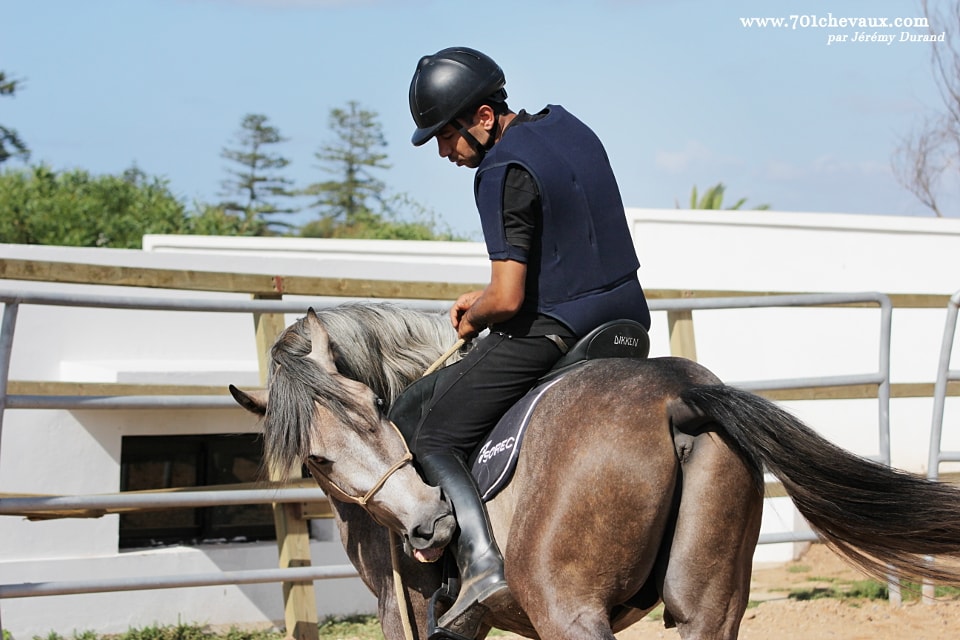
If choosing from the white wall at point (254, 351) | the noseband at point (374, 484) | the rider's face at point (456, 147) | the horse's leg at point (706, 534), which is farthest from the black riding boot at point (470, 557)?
the white wall at point (254, 351)

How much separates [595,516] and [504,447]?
1.39 feet

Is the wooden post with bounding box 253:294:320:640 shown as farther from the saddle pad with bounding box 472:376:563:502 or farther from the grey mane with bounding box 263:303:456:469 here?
the saddle pad with bounding box 472:376:563:502

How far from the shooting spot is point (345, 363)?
352 centimetres

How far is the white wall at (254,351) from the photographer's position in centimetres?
694

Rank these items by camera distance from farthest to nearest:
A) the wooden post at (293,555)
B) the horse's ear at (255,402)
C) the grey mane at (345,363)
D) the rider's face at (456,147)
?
the wooden post at (293,555), the horse's ear at (255,402), the rider's face at (456,147), the grey mane at (345,363)

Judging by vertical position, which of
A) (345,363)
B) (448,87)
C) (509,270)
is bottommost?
(345,363)

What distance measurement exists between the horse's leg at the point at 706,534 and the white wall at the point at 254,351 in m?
1.71

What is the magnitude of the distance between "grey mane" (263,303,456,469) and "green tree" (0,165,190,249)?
15.8m

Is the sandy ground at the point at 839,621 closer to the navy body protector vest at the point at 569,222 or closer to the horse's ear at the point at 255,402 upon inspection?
the horse's ear at the point at 255,402

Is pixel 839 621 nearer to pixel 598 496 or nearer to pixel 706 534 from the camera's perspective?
pixel 706 534

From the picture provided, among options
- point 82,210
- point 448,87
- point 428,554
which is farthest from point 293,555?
point 82,210

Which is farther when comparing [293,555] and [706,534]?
[293,555]

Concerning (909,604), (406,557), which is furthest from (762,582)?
(406,557)

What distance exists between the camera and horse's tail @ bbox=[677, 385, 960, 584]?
2646mm
